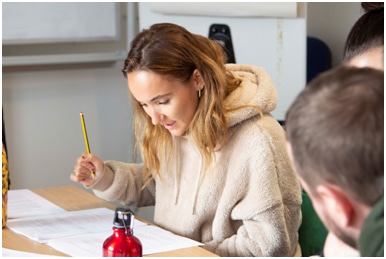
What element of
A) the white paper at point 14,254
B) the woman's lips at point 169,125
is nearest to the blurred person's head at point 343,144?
the white paper at point 14,254

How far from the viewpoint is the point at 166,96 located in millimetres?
1768

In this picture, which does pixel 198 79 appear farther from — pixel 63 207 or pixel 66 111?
pixel 66 111

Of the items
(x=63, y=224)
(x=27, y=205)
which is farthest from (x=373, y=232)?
(x=27, y=205)

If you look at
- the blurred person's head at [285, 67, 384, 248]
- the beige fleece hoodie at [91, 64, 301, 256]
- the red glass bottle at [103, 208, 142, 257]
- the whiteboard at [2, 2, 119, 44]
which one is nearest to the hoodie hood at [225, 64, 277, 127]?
the beige fleece hoodie at [91, 64, 301, 256]

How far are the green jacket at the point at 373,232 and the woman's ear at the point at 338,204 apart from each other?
28mm

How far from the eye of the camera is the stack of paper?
1.60 meters

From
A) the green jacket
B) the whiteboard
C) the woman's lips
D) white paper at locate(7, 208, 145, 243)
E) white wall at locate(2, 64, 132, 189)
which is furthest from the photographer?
white wall at locate(2, 64, 132, 189)

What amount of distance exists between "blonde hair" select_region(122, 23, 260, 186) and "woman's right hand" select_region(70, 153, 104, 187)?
26cm

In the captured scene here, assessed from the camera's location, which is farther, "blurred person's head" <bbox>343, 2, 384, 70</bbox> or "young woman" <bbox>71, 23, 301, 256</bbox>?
"young woman" <bbox>71, 23, 301, 256</bbox>

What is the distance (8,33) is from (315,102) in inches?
93.4

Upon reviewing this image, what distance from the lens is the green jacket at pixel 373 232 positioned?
0.70m

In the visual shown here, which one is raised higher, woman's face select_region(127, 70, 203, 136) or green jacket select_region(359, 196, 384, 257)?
green jacket select_region(359, 196, 384, 257)

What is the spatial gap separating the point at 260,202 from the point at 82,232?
1.36ft

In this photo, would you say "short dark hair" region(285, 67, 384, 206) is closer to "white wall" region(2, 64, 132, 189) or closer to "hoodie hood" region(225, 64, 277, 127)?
"hoodie hood" region(225, 64, 277, 127)
